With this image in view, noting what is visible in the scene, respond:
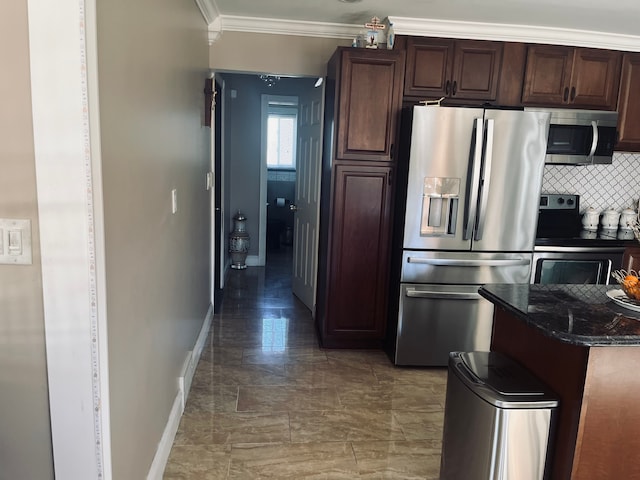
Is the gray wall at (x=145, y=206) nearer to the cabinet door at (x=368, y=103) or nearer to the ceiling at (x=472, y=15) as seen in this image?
the ceiling at (x=472, y=15)

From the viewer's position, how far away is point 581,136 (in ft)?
11.9

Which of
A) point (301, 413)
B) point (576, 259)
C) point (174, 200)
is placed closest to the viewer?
point (174, 200)

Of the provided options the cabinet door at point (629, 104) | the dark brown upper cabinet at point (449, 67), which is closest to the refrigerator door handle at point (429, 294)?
the dark brown upper cabinet at point (449, 67)

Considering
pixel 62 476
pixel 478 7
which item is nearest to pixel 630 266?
pixel 478 7

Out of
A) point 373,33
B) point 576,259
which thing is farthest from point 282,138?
point 576,259

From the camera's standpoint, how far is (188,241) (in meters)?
2.92

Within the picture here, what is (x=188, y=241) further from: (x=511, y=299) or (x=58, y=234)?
(x=511, y=299)

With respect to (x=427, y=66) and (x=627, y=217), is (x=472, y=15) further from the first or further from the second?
(x=627, y=217)

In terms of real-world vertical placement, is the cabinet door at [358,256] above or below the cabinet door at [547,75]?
below

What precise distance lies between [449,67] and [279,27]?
1.36 meters

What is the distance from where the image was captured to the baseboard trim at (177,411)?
210cm

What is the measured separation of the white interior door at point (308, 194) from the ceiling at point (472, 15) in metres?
0.72

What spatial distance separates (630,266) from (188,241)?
3.16m

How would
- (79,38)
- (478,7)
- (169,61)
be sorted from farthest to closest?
(478,7) < (169,61) < (79,38)
